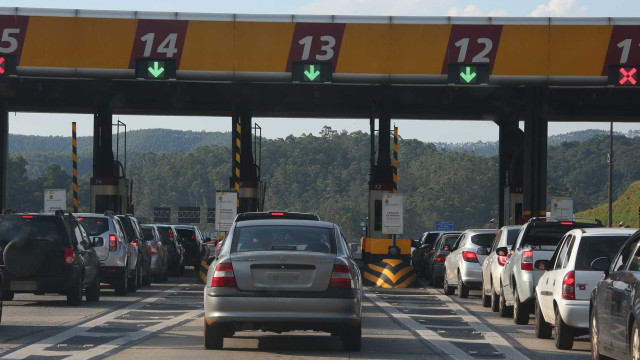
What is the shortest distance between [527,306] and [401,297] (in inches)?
343

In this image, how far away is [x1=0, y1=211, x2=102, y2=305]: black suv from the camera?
2147 cm

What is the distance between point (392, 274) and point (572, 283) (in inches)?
701

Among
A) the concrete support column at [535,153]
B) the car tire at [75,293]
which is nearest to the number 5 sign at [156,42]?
the concrete support column at [535,153]

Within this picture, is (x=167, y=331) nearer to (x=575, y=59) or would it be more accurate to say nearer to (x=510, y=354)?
(x=510, y=354)

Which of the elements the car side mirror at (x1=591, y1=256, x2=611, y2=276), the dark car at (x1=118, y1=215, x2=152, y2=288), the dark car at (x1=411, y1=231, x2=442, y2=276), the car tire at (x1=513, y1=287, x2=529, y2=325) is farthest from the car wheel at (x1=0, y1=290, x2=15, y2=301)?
the dark car at (x1=411, y1=231, x2=442, y2=276)

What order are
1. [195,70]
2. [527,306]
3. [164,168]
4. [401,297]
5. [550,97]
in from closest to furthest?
[527,306] → [401,297] → [195,70] → [550,97] → [164,168]

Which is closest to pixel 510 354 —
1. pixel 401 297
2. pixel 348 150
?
pixel 401 297

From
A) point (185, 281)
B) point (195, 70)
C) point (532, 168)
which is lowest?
point (185, 281)

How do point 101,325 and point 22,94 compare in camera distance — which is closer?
point 101,325

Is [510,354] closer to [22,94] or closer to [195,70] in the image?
[195,70]

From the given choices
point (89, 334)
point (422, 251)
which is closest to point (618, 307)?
point (89, 334)

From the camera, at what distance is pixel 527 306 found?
19.5 m

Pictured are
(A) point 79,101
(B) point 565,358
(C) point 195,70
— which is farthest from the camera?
(A) point 79,101

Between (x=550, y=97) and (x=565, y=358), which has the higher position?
(x=550, y=97)
